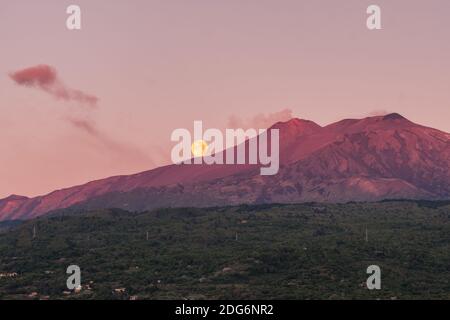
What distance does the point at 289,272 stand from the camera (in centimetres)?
19838

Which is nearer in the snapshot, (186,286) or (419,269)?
(186,286)
